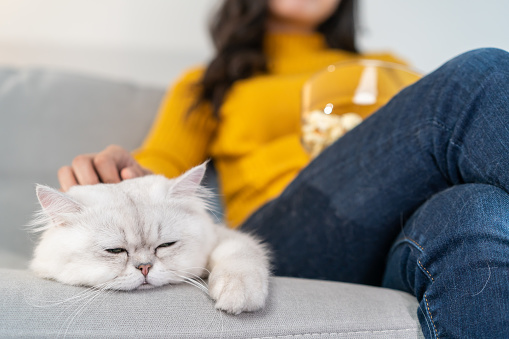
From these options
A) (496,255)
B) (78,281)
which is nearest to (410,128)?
(496,255)

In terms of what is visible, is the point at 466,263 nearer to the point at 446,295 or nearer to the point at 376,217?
the point at 446,295

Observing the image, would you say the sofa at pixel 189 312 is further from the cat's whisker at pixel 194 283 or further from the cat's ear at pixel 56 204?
the cat's ear at pixel 56 204

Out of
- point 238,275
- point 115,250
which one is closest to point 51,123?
point 115,250

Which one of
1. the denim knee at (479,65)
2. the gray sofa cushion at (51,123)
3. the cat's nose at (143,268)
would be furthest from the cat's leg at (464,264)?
the gray sofa cushion at (51,123)

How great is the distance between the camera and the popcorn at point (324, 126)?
3.97 feet

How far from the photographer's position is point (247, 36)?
177 cm

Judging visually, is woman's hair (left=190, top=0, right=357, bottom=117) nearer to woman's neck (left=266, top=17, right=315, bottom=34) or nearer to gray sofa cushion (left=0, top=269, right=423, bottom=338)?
woman's neck (left=266, top=17, right=315, bottom=34)

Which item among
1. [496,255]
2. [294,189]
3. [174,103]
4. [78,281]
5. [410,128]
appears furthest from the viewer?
A: [174,103]

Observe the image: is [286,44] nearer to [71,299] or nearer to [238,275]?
[238,275]

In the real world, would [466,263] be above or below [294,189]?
above

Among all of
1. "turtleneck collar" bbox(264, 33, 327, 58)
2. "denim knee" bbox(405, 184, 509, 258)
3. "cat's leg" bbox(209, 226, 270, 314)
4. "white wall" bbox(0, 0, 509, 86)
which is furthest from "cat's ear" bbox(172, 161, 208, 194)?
"white wall" bbox(0, 0, 509, 86)

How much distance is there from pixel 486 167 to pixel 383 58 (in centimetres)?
115

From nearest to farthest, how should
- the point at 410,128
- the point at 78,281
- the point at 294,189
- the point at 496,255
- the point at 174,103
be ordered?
the point at 496,255 → the point at 78,281 → the point at 410,128 → the point at 294,189 → the point at 174,103

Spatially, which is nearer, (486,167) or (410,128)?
(486,167)
